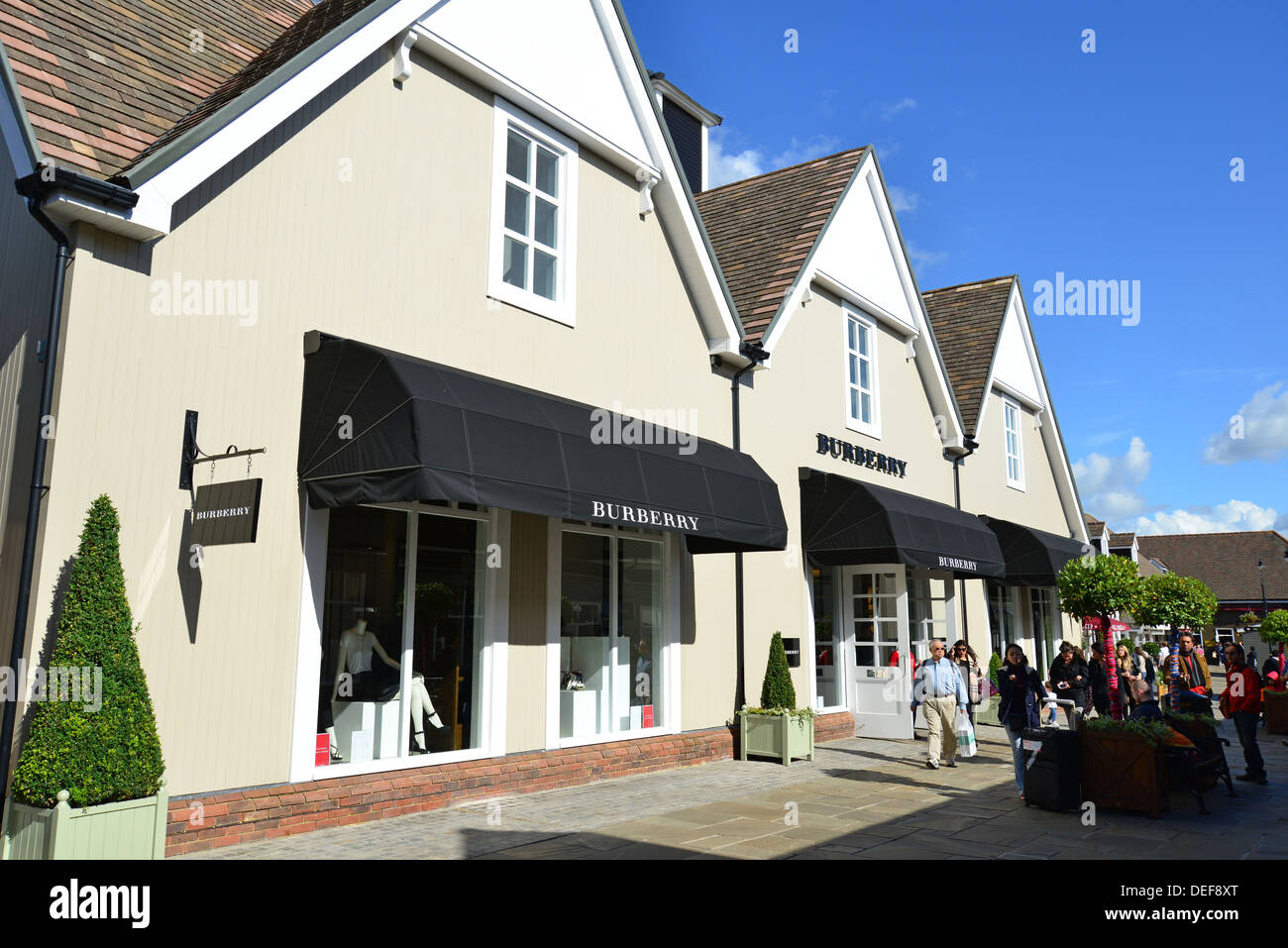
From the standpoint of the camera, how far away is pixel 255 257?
845 centimetres

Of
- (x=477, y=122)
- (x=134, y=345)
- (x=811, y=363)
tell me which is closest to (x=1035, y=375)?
(x=811, y=363)

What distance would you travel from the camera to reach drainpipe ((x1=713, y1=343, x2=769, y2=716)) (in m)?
13.9

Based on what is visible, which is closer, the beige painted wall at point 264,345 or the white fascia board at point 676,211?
the beige painted wall at point 264,345

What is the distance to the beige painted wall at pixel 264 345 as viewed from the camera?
288 inches

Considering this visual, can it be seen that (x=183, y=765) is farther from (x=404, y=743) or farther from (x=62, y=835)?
(x=404, y=743)

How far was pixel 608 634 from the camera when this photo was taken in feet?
39.8

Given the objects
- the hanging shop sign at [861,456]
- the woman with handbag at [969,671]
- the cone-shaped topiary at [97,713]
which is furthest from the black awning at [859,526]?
the cone-shaped topiary at [97,713]

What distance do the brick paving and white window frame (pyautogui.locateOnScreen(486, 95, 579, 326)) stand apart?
5442 millimetres

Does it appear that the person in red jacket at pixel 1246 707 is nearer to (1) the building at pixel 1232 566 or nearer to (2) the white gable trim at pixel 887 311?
(2) the white gable trim at pixel 887 311

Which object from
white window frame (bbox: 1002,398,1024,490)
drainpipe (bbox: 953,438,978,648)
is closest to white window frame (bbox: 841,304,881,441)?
drainpipe (bbox: 953,438,978,648)

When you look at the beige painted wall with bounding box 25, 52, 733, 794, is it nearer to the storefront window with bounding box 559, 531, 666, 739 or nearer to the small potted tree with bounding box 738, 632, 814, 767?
the storefront window with bounding box 559, 531, 666, 739

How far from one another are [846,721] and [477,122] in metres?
11.5

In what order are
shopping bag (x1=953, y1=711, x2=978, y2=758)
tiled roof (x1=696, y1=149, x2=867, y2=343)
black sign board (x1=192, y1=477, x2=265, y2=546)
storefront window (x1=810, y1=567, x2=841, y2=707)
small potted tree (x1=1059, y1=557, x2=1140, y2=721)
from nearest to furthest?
black sign board (x1=192, y1=477, x2=265, y2=546) < shopping bag (x1=953, y1=711, x2=978, y2=758) < tiled roof (x1=696, y1=149, x2=867, y2=343) < storefront window (x1=810, y1=567, x2=841, y2=707) < small potted tree (x1=1059, y1=557, x2=1140, y2=721)

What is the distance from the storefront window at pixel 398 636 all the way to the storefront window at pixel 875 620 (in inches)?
354
